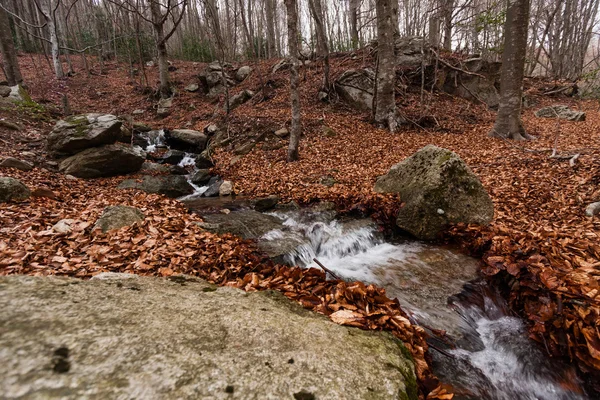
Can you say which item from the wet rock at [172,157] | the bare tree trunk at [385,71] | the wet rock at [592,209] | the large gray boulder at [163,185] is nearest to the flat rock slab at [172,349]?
the wet rock at [592,209]

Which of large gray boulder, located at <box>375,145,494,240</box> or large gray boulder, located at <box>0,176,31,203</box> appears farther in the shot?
large gray boulder, located at <box>375,145,494,240</box>

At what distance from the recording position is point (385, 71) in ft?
34.7

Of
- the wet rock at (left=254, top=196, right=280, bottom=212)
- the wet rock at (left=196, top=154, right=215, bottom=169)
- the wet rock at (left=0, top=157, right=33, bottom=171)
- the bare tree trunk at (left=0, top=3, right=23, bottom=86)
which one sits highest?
the bare tree trunk at (left=0, top=3, right=23, bottom=86)

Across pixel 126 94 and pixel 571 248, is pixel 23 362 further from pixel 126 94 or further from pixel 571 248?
pixel 126 94

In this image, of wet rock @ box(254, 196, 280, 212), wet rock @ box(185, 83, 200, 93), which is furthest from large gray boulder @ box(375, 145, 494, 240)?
wet rock @ box(185, 83, 200, 93)

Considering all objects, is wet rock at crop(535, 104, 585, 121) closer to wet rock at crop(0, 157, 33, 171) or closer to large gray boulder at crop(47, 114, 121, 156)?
large gray boulder at crop(47, 114, 121, 156)

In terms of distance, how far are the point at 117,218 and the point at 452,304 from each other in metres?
4.65

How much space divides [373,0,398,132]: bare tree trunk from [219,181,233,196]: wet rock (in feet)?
22.0

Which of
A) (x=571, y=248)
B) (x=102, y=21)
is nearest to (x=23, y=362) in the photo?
(x=571, y=248)

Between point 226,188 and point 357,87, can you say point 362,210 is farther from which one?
point 357,87

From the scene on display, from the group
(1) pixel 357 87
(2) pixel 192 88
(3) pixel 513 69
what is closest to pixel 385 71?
(1) pixel 357 87

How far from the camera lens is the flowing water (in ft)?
8.31

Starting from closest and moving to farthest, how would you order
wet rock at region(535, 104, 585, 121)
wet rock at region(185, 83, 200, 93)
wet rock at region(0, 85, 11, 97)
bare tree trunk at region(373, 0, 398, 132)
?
bare tree trunk at region(373, 0, 398, 132), wet rock at region(0, 85, 11, 97), wet rock at region(535, 104, 585, 121), wet rock at region(185, 83, 200, 93)

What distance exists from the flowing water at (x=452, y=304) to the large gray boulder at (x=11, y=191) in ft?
13.9
